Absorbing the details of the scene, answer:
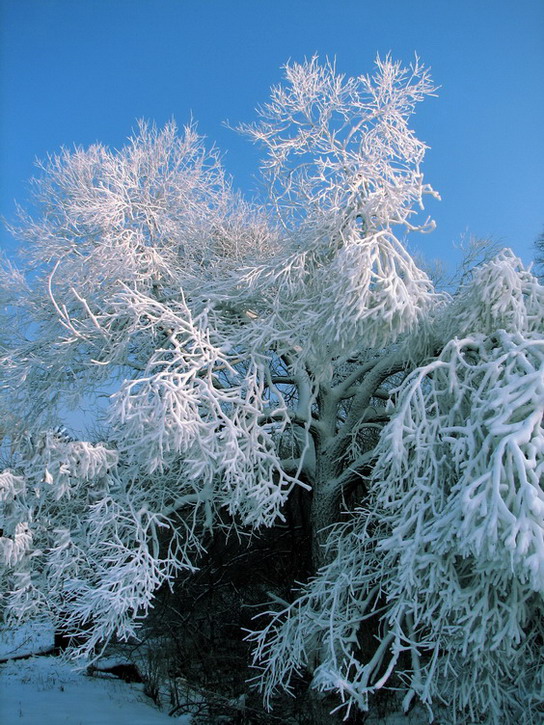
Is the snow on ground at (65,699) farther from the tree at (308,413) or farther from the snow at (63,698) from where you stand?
the tree at (308,413)

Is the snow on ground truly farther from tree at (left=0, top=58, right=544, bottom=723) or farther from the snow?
tree at (left=0, top=58, right=544, bottom=723)

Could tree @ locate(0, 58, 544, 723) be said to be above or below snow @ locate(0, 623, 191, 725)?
above

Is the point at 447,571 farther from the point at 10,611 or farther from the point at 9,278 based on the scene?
the point at 9,278

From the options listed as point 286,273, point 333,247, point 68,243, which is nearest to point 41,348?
point 68,243

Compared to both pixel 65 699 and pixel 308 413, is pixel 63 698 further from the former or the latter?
pixel 308 413

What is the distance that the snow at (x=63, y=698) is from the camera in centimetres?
944

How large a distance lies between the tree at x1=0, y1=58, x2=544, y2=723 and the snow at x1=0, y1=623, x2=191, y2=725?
1.59 m

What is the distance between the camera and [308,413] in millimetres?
8180

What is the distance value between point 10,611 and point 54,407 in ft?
9.72

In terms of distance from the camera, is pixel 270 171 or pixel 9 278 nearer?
pixel 270 171

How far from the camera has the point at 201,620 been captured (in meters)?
11.5

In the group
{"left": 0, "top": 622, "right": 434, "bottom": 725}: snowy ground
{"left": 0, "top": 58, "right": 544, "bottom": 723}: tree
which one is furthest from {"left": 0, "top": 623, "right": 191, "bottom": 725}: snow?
{"left": 0, "top": 58, "right": 544, "bottom": 723}: tree

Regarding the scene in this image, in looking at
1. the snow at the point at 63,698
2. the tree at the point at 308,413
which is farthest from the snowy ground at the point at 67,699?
the tree at the point at 308,413

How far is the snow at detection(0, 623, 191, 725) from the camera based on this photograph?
944cm
